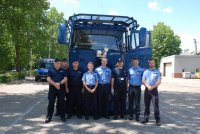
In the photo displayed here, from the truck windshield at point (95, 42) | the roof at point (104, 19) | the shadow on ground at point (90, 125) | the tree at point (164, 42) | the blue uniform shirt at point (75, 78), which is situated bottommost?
the shadow on ground at point (90, 125)

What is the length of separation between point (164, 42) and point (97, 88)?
82802mm

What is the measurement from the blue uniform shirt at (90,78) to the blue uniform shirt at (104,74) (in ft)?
0.53

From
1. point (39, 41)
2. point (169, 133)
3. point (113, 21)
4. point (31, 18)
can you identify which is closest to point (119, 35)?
point (113, 21)

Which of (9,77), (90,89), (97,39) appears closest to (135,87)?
(90,89)

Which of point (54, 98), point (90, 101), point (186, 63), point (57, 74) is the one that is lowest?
point (90, 101)

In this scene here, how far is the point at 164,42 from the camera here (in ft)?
298

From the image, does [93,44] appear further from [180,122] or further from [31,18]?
[31,18]

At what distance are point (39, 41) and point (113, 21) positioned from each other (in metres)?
31.1

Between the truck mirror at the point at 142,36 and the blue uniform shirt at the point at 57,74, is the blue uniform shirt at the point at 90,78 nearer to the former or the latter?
the blue uniform shirt at the point at 57,74

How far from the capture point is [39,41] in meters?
41.8

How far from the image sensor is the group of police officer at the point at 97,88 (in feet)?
32.5

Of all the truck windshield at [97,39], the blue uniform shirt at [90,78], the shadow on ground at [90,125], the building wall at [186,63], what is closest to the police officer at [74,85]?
the blue uniform shirt at [90,78]

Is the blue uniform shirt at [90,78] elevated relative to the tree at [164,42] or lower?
lower

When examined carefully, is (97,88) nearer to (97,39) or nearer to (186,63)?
(97,39)
